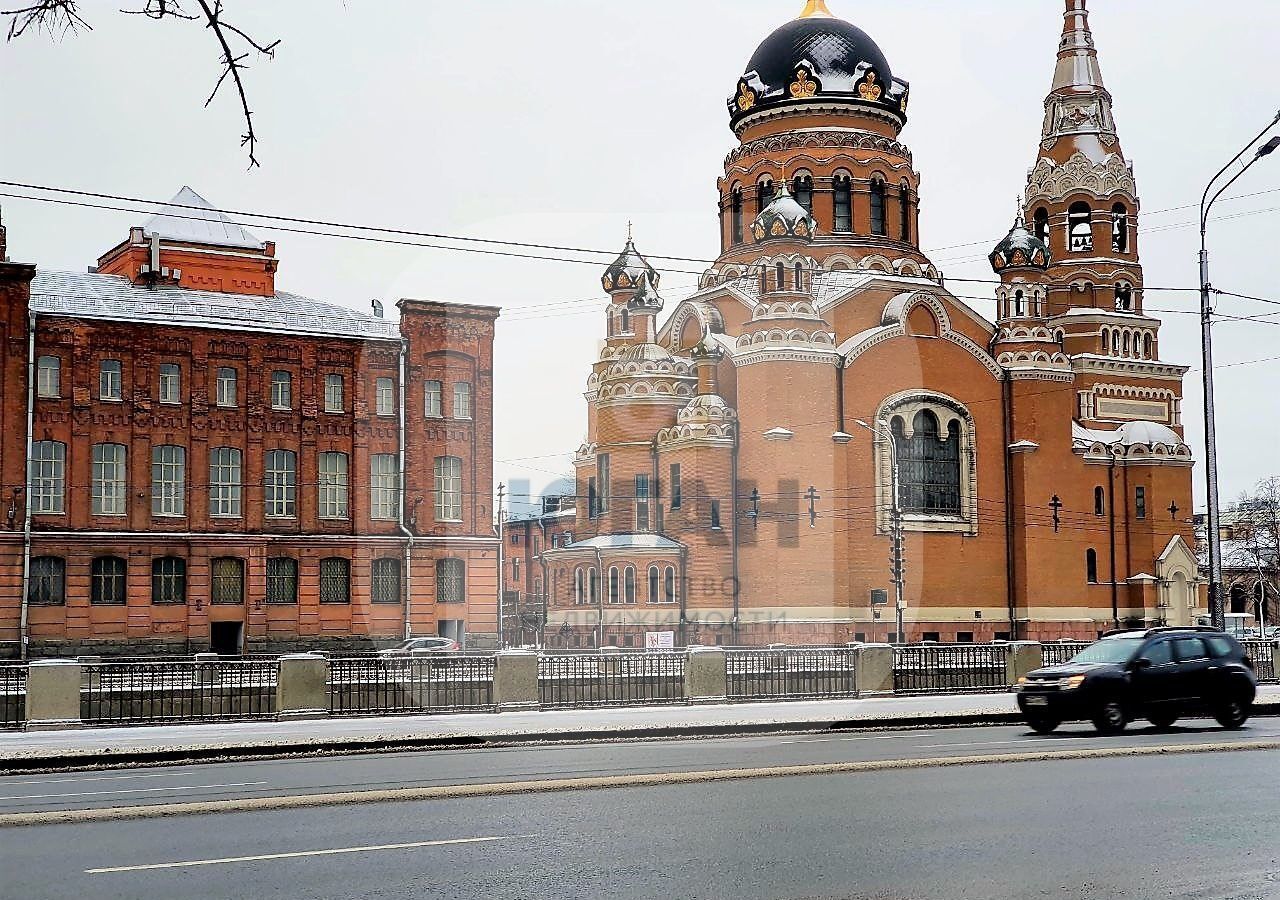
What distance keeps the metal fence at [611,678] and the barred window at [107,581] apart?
21.1 metres

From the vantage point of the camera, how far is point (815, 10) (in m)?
63.6

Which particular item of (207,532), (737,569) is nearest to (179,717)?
(207,532)

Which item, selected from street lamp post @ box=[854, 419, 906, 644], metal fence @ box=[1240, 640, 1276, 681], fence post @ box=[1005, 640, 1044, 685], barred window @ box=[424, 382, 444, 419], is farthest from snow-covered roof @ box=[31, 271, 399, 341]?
metal fence @ box=[1240, 640, 1276, 681]

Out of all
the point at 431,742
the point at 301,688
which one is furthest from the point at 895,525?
the point at 431,742

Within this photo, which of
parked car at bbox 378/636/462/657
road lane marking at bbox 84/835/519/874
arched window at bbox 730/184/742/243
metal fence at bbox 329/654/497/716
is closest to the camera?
road lane marking at bbox 84/835/519/874

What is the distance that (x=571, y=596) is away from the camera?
186ft

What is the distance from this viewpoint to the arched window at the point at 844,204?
61.7m

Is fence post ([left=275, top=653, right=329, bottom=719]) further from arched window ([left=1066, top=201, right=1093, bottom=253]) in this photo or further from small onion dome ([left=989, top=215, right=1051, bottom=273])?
arched window ([left=1066, top=201, right=1093, bottom=253])

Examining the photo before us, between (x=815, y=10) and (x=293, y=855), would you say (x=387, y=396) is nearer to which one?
(x=815, y=10)

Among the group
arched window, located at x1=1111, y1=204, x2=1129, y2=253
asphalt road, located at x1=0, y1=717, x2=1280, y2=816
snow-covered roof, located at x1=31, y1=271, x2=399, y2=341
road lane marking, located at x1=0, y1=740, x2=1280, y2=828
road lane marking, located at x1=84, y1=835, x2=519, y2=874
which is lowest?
asphalt road, located at x1=0, y1=717, x2=1280, y2=816

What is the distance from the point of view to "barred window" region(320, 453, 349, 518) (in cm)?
4844

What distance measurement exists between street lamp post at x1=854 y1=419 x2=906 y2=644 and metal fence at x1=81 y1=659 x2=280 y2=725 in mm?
26825

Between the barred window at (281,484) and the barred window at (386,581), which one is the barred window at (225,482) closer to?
the barred window at (281,484)

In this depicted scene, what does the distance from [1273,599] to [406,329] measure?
2727 inches
